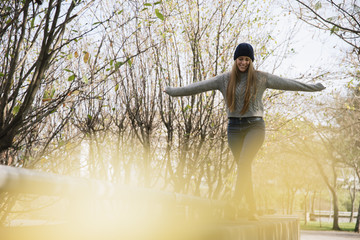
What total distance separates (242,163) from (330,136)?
88.5 feet

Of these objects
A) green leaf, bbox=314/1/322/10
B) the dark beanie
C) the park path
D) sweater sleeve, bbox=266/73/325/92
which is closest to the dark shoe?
sweater sleeve, bbox=266/73/325/92

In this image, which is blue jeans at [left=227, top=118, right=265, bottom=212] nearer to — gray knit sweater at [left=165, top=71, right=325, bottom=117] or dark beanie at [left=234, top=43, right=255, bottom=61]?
gray knit sweater at [left=165, top=71, right=325, bottom=117]

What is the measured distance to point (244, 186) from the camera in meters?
4.53

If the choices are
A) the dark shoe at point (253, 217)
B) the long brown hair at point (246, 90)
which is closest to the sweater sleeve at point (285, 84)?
the long brown hair at point (246, 90)

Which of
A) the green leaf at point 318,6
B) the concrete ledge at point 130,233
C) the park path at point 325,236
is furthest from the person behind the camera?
the park path at point 325,236

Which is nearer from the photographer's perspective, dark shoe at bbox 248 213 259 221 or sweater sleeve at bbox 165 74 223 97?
sweater sleeve at bbox 165 74 223 97

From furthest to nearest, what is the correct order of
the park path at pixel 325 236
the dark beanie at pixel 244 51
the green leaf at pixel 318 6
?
the park path at pixel 325 236 < the green leaf at pixel 318 6 < the dark beanie at pixel 244 51

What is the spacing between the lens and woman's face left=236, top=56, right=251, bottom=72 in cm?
452

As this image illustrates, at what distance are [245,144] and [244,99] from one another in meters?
0.46

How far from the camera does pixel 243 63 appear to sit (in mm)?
4516

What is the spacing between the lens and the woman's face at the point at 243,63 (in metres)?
4.52

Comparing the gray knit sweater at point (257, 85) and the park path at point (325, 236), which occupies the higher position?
the gray knit sweater at point (257, 85)

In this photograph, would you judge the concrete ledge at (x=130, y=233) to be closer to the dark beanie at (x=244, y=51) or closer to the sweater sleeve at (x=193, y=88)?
the sweater sleeve at (x=193, y=88)

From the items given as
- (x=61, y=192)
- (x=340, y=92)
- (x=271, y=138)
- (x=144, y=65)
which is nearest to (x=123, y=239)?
(x=61, y=192)
